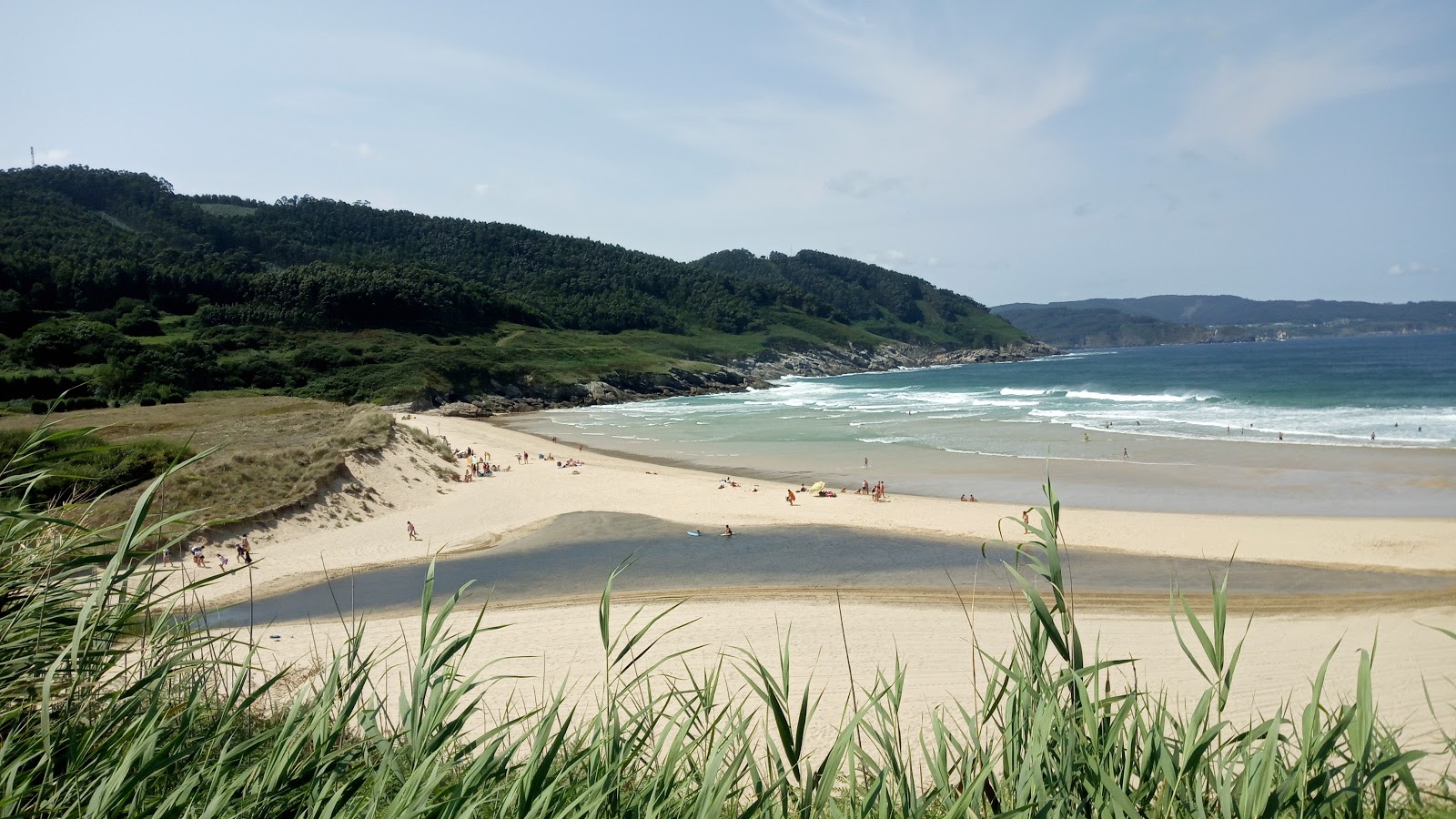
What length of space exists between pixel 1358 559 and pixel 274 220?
4952 inches

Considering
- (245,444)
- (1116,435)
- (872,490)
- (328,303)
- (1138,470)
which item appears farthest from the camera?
(328,303)

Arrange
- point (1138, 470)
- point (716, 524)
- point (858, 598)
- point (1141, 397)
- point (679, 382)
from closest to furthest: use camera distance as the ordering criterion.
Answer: point (858, 598)
point (716, 524)
point (1138, 470)
point (1141, 397)
point (679, 382)

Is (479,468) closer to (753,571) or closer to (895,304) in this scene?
(753,571)

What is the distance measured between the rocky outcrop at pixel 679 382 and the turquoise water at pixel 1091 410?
4045 mm

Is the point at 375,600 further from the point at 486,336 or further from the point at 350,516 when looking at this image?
the point at 486,336

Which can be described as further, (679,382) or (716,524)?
(679,382)

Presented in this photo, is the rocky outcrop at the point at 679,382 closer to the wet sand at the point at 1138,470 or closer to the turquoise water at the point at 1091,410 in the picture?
the turquoise water at the point at 1091,410

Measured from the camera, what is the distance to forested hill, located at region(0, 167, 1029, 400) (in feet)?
158

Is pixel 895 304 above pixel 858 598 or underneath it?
above

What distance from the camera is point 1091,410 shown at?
47.8 m

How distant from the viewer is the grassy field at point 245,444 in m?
18.6

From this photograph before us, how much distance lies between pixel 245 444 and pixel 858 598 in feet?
64.3

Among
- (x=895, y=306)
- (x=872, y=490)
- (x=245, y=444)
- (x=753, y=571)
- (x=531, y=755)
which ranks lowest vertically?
(x=753, y=571)

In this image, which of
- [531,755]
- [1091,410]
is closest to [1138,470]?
[1091,410]
